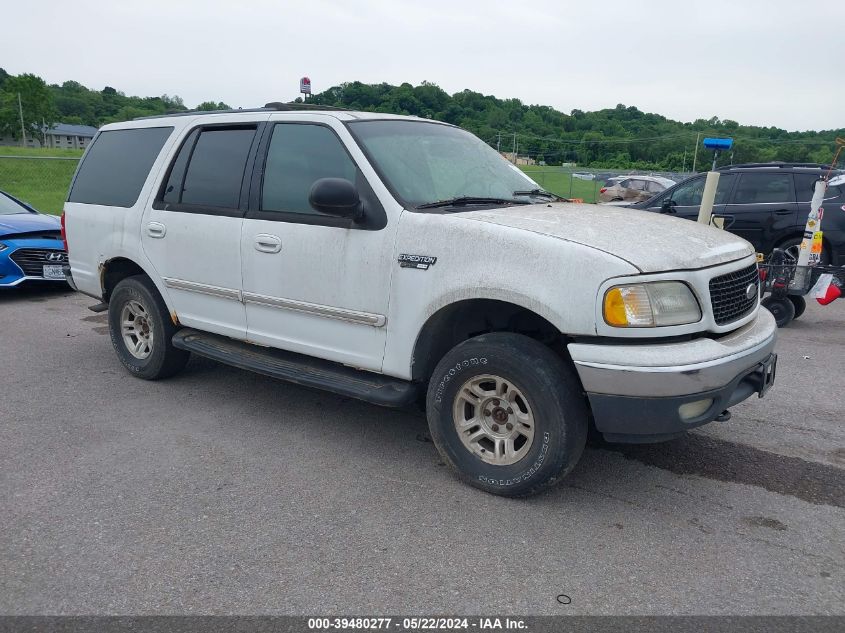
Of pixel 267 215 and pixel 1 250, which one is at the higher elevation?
pixel 267 215

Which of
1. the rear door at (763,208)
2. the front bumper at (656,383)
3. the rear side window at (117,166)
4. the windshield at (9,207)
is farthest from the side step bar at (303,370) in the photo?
the rear door at (763,208)

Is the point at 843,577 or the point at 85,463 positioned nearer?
the point at 843,577

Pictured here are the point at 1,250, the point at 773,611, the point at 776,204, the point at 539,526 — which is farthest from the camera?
the point at 776,204

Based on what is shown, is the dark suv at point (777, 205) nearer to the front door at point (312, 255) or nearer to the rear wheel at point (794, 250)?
the rear wheel at point (794, 250)

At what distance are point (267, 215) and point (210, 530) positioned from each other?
2.03m

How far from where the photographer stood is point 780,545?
3211 mm

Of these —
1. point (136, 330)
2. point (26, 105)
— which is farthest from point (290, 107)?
point (26, 105)

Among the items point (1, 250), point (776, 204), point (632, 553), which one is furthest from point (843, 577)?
point (1, 250)

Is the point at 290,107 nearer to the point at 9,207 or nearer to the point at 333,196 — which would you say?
the point at 333,196

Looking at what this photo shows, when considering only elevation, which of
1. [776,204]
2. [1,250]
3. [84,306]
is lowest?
[84,306]

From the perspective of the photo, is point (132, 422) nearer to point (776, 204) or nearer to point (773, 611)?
point (773, 611)

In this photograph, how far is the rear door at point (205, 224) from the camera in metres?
4.70

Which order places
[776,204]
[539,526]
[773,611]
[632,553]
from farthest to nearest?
[776,204] → [539,526] → [632,553] → [773,611]

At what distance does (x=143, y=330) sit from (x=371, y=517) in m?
3.09
